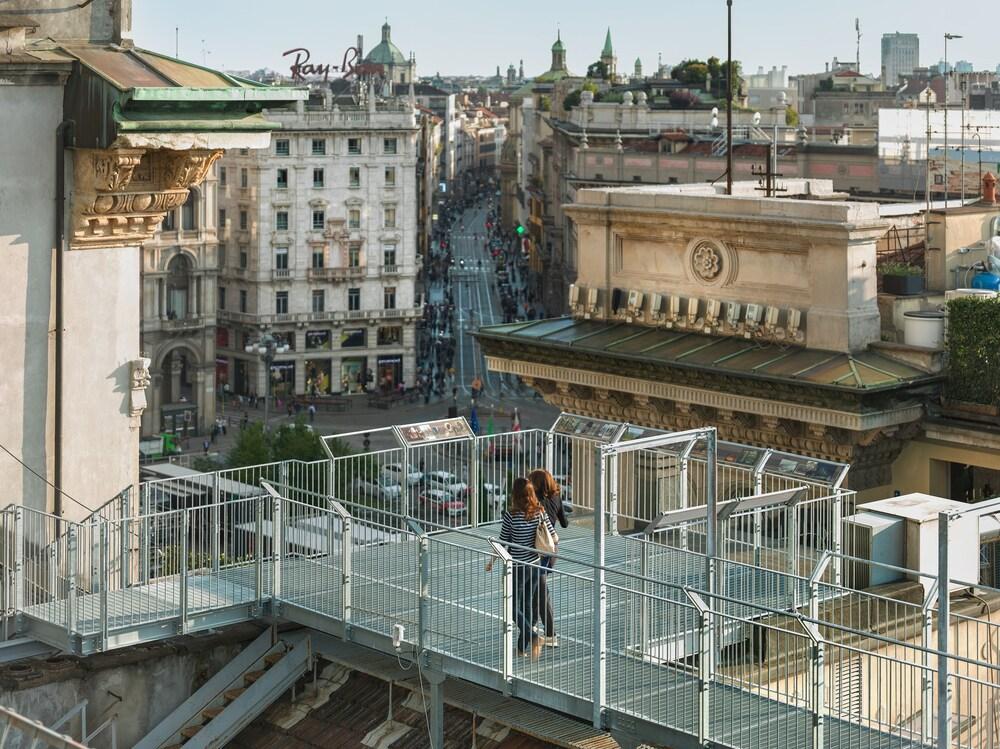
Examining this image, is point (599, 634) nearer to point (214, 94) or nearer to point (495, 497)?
point (214, 94)

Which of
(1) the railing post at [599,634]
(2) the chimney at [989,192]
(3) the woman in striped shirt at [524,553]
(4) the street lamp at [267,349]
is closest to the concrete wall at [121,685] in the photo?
(3) the woman in striped shirt at [524,553]

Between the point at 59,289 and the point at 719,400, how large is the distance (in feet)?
58.1

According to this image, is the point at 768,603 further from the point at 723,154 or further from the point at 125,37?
the point at 723,154

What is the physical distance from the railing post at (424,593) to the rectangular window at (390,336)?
300 ft

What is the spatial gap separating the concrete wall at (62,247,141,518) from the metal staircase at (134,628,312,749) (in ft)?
6.69

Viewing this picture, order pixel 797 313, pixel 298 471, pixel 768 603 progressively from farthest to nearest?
pixel 797 313
pixel 298 471
pixel 768 603

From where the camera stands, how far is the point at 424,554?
15.8 meters

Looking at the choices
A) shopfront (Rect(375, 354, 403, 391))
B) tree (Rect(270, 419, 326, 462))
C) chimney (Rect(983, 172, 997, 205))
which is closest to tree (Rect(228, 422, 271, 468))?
tree (Rect(270, 419, 326, 462))

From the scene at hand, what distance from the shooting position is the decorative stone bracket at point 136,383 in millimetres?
18109

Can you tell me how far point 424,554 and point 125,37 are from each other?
5227 millimetres

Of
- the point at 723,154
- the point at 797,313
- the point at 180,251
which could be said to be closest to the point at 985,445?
the point at 797,313

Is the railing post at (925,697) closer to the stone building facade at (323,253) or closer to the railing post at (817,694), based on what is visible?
the railing post at (817,694)

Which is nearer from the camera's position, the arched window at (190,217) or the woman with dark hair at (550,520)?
the woman with dark hair at (550,520)

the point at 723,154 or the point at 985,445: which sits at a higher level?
the point at 723,154
